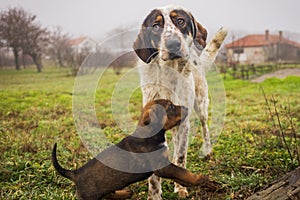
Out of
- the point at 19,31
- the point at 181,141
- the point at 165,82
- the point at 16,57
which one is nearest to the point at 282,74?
the point at 16,57

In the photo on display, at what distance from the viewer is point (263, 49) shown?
1795 cm

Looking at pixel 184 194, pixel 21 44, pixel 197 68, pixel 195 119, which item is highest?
pixel 21 44

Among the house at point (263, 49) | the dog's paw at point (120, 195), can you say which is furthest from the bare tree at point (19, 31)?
the house at point (263, 49)

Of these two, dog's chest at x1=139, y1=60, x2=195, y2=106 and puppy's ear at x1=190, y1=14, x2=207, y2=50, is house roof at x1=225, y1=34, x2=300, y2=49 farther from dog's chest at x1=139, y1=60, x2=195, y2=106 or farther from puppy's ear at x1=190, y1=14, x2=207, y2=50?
dog's chest at x1=139, y1=60, x2=195, y2=106

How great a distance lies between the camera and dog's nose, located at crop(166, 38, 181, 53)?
10.3ft

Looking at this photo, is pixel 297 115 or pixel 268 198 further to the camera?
pixel 297 115

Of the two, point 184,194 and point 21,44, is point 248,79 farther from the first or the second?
point 184,194

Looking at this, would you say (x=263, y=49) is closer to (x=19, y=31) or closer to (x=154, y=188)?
(x=19, y=31)

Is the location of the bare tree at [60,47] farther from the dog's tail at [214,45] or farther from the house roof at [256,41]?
the house roof at [256,41]

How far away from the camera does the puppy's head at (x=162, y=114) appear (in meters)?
3.18

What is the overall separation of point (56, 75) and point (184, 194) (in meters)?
11.9

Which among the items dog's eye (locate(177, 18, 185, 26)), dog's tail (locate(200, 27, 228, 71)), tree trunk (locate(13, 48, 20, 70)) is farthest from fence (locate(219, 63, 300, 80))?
dog's eye (locate(177, 18, 185, 26))

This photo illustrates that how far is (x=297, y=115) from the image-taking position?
25.5 ft

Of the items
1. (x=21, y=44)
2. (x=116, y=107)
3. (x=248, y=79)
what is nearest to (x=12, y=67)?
(x=21, y=44)
